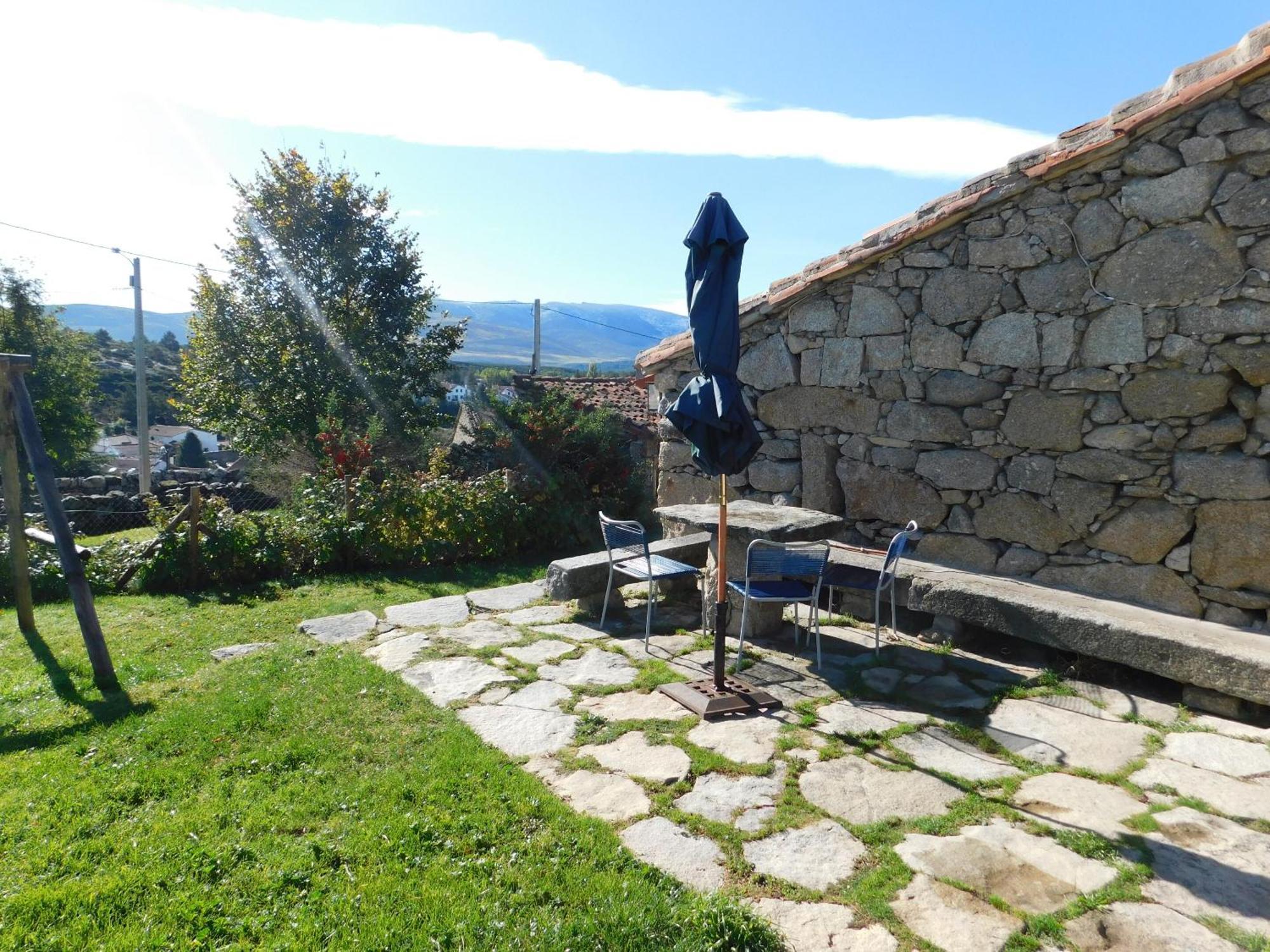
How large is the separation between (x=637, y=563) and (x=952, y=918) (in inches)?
142

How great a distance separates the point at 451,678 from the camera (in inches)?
187

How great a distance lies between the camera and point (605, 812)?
313cm

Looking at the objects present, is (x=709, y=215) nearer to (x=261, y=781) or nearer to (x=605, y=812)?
(x=605, y=812)

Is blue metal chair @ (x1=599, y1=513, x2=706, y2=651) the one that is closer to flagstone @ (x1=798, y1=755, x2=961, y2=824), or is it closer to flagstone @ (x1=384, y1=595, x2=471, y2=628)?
flagstone @ (x1=384, y1=595, x2=471, y2=628)

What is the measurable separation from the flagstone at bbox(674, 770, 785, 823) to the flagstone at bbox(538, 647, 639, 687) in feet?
4.30

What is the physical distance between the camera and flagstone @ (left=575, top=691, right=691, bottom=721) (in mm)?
4078

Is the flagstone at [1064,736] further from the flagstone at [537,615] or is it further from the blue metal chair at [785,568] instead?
the flagstone at [537,615]

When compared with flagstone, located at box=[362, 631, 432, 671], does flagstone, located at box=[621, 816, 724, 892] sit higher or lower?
higher

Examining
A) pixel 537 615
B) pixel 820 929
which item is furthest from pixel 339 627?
pixel 820 929

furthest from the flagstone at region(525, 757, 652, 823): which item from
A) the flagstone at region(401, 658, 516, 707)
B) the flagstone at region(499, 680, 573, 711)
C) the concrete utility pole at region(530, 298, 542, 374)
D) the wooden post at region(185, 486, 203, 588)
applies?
the concrete utility pole at region(530, 298, 542, 374)

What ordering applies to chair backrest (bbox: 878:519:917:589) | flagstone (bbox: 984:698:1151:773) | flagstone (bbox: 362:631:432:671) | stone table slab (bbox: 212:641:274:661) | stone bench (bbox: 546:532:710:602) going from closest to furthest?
flagstone (bbox: 984:698:1151:773), chair backrest (bbox: 878:519:917:589), flagstone (bbox: 362:631:432:671), stone table slab (bbox: 212:641:274:661), stone bench (bbox: 546:532:710:602)

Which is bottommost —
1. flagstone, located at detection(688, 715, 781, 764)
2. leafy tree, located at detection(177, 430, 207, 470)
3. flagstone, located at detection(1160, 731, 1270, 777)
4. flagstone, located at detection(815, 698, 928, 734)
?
leafy tree, located at detection(177, 430, 207, 470)

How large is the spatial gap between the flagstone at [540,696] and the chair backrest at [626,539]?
115cm

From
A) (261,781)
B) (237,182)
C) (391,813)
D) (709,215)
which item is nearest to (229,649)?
(261,781)
